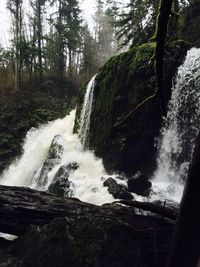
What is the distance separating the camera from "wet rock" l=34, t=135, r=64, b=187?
1382 cm

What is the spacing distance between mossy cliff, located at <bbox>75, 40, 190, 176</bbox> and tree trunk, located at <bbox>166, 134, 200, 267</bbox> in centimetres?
967

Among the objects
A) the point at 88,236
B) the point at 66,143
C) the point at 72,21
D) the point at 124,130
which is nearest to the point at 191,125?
the point at 124,130

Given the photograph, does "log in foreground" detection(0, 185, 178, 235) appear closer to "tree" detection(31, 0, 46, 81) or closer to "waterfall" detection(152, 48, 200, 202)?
"waterfall" detection(152, 48, 200, 202)

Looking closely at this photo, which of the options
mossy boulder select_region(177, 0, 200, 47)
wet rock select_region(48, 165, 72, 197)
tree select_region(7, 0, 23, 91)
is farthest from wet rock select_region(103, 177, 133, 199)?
tree select_region(7, 0, 23, 91)

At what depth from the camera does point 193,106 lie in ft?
39.6

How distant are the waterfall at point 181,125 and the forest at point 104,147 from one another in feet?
0.12

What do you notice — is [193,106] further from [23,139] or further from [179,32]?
[23,139]

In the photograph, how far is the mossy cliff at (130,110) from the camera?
12766mm

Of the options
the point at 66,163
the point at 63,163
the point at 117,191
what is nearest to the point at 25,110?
the point at 63,163

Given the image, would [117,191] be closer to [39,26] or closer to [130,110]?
[130,110]

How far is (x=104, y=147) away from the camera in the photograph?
1409 centimetres

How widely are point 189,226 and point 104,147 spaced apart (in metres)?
12.1

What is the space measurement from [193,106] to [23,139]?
12.1m

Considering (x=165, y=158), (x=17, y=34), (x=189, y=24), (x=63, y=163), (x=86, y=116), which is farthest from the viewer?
(x=17, y=34)
